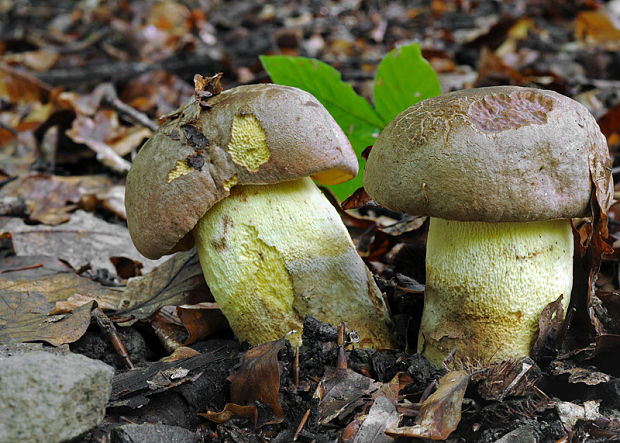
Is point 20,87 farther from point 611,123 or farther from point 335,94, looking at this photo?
point 611,123

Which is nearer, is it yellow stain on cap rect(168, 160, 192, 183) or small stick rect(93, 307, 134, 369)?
yellow stain on cap rect(168, 160, 192, 183)

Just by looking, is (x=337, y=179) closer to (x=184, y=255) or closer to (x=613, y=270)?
(x=184, y=255)

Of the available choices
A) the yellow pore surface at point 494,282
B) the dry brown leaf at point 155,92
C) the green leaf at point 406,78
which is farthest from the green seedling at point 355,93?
the dry brown leaf at point 155,92

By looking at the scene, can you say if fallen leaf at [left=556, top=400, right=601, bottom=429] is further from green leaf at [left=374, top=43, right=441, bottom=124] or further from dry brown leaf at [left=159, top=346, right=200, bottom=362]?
green leaf at [left=374, top=43, right=441, bottom=124]

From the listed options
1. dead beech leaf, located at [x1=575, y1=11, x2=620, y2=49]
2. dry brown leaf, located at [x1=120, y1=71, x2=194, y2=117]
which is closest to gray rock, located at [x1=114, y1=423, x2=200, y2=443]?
dry brown leaf, located at [x1=120, y1=71, x2=194, y2=117]

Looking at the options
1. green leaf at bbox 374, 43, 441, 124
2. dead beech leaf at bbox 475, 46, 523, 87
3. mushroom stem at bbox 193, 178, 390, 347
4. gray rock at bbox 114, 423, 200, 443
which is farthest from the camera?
dead beech leaf at bbox 475, 46, 523, 87

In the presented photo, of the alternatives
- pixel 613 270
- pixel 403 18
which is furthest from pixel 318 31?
pixel 613 270
